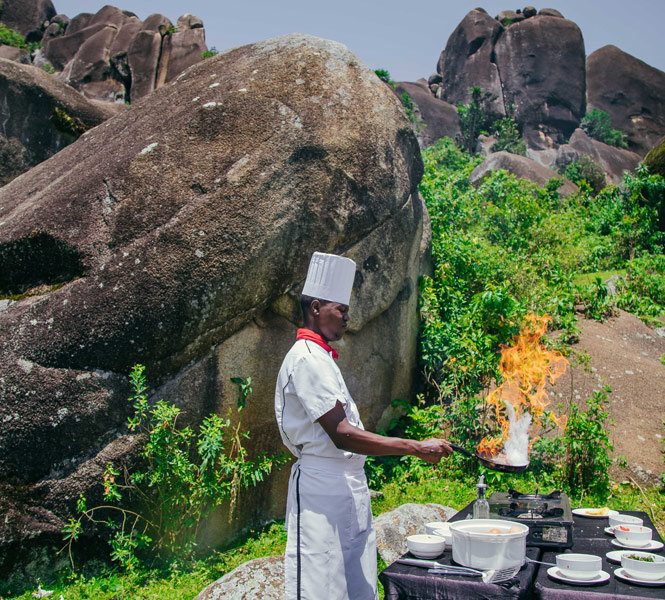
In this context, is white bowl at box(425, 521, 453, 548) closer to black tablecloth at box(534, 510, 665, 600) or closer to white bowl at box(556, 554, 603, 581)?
black tablecloth at box(534, 510, 665, 600)

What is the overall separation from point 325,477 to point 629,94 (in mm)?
40438

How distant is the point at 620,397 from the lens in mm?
7168

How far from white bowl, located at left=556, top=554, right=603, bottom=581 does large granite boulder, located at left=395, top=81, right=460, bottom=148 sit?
120 feet

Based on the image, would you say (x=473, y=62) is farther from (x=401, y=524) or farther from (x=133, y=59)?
(x=401, y=524)

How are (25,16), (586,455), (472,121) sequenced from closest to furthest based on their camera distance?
(586,455) → (25,16) → (472,121)

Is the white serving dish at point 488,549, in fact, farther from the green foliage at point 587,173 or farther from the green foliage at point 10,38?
the green foliage at point 10,38

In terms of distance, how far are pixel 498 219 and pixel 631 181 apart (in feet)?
10.8

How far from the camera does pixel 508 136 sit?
34.8 meters

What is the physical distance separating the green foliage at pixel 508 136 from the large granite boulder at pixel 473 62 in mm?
1708

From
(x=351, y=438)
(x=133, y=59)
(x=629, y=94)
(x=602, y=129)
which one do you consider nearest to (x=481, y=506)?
(x=351, y=438)

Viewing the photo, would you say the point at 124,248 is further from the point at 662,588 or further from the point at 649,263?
the point at 649,263

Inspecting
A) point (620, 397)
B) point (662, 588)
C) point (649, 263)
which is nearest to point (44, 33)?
point (649, 263)

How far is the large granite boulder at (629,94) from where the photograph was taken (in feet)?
118

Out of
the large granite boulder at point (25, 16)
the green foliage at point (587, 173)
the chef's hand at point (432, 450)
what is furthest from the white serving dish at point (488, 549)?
the large granite boulder at point (25, 16)
